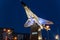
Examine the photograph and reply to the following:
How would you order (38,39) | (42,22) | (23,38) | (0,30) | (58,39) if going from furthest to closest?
(23,38) → (0,30) → (58,39) → (42,22) → (38,39)

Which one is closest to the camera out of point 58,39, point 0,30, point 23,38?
point 58,39

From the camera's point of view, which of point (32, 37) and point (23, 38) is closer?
point (32, 37)

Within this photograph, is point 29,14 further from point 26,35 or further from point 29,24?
point 26,35

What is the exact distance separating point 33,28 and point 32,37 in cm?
135

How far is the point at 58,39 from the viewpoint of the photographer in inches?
1700

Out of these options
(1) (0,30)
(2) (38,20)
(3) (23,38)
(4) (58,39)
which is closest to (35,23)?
(2) (38,20)

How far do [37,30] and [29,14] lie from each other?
327 cm

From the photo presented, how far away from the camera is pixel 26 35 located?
2717 inches

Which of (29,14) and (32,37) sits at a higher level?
(29,14)

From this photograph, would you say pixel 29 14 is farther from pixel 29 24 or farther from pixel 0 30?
pixel 0 30

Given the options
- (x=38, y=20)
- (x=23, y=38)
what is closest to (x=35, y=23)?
(x=38, y=20)

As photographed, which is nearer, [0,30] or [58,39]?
[58,39]

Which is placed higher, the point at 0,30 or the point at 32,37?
the point at 0,30

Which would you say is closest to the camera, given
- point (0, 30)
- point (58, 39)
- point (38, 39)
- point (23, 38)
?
point (38, 39)
